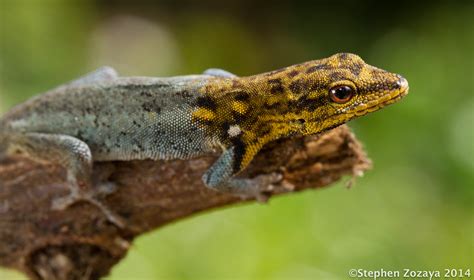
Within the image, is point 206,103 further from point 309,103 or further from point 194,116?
point 309,103

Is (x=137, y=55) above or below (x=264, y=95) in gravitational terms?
above

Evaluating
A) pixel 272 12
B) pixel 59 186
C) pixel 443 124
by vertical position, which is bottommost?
pixel 59 186

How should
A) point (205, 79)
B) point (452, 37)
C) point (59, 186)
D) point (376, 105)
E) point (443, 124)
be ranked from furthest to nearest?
point (452, 37)
point (443, 124)
point (59, 186)
point (205, 79)
point (376, 105)

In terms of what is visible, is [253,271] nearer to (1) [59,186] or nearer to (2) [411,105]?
(1) [59,186]

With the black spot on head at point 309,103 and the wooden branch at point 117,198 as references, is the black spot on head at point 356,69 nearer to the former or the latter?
the black spot on head at point 309,103

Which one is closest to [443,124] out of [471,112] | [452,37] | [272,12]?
[471,112]

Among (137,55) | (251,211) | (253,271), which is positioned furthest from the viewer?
(137,55)

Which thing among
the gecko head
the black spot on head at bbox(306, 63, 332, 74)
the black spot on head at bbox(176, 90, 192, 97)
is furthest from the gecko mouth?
the black spot on head at bbox(176, 90, 192, 97)
